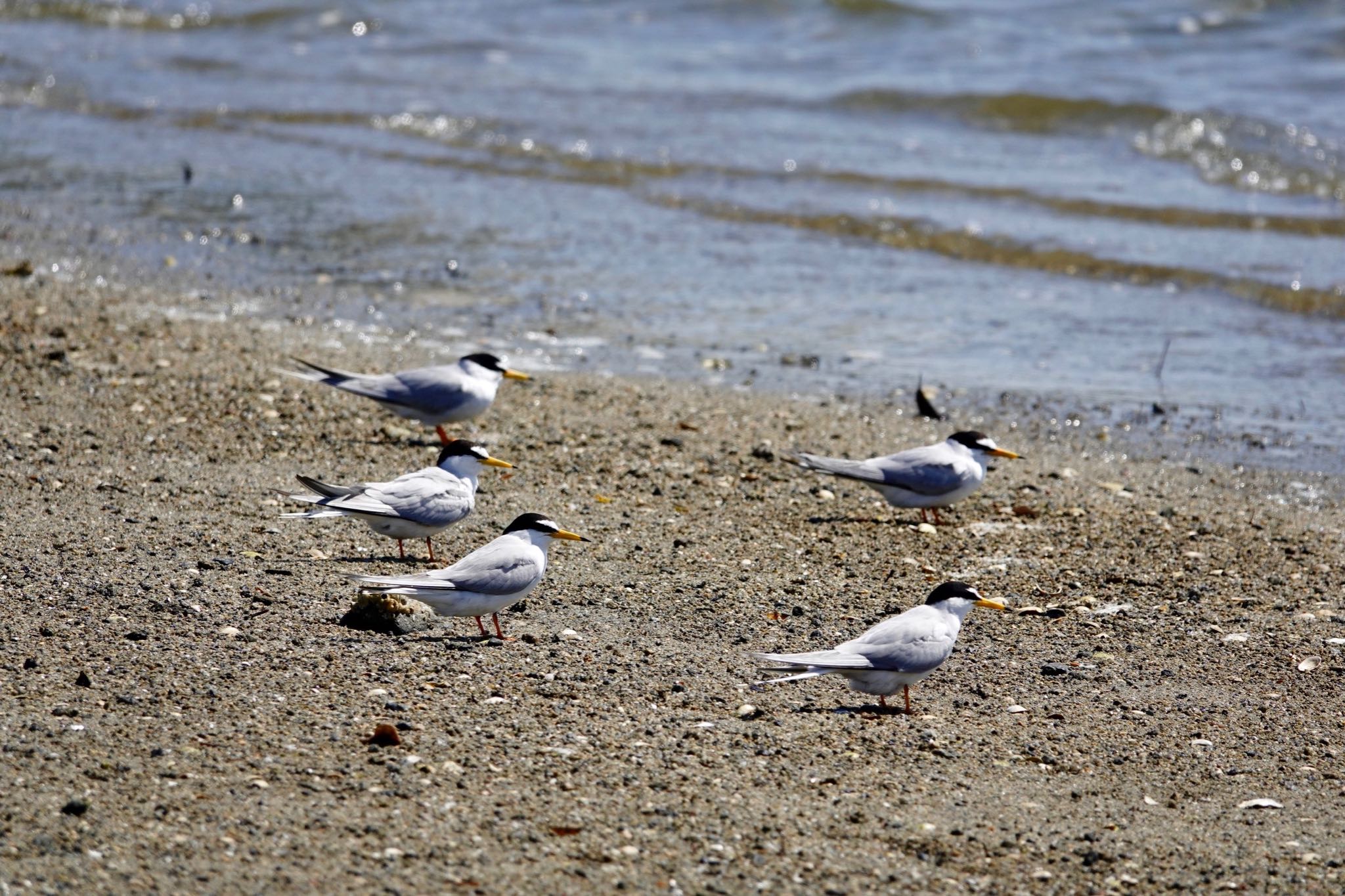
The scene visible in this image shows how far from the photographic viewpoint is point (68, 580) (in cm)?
582

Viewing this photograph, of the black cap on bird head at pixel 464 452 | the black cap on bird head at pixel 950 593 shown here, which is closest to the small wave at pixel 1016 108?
the black cap on bird head at pixel 464 452

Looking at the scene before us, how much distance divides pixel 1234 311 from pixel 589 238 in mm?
5161

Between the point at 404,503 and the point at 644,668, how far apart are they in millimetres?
1403

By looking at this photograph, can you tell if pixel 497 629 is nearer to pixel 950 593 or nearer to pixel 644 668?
Result: pixel 644 668

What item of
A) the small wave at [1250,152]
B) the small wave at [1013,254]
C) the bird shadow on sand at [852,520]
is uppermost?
the small wave at [1250,152]

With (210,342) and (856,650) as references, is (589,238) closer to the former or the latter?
(210,342)

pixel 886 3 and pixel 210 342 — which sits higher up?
pixel 886 3

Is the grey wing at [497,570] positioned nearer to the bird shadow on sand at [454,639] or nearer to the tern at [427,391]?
the bird shadow on sand at [454,639]

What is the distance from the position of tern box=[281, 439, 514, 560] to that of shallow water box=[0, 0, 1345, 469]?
326cm

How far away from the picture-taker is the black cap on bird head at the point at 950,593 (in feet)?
18.6

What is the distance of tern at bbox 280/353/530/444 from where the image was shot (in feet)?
26.9

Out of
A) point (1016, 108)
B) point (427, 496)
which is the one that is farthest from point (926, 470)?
point (1016, 108)

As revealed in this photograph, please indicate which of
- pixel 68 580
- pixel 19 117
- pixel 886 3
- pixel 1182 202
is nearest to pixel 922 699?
pixel 68 580

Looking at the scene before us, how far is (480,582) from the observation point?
557 centimetres
